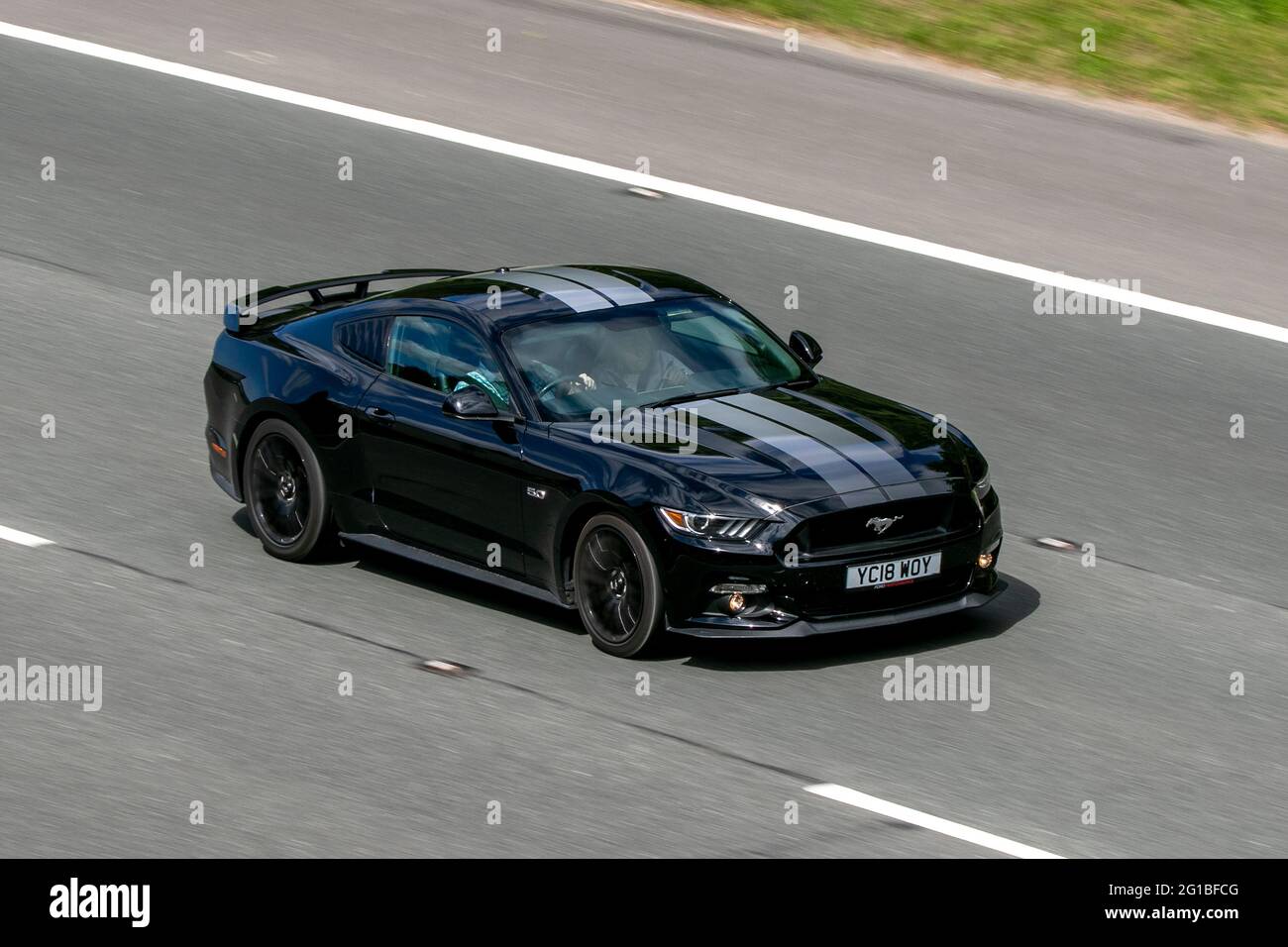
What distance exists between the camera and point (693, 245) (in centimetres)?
1616

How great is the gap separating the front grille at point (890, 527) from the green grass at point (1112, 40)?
910 cm

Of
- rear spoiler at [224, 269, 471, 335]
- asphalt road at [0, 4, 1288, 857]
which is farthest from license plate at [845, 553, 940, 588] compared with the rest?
rear spoiler at [224, 269, 471, 335]

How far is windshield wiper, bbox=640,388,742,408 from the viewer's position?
10617 mm

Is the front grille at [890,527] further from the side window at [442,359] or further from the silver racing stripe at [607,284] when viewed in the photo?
the silver racing stripe at [607,284]

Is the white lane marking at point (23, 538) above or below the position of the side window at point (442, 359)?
below

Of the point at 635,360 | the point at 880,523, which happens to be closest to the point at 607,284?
the point at 635,360

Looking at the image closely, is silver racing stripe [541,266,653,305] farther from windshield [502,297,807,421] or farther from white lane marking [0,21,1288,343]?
white lane marking [0,21,1288,343]

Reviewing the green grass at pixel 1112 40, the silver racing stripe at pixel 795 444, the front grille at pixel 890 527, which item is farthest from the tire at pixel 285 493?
the green grass at pixel 1112 40

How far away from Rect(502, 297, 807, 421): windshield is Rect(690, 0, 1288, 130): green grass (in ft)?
27.6

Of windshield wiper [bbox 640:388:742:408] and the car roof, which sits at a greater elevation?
the car roof

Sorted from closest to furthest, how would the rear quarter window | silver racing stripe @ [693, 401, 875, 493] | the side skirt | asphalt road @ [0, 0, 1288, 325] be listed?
silver racing stripe @ [693, 401, 875, 493]
the side skirt
the rear quarter window
asphalt road @ [0, 0, 1288, 325]

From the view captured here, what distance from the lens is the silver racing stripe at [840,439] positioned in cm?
1010
